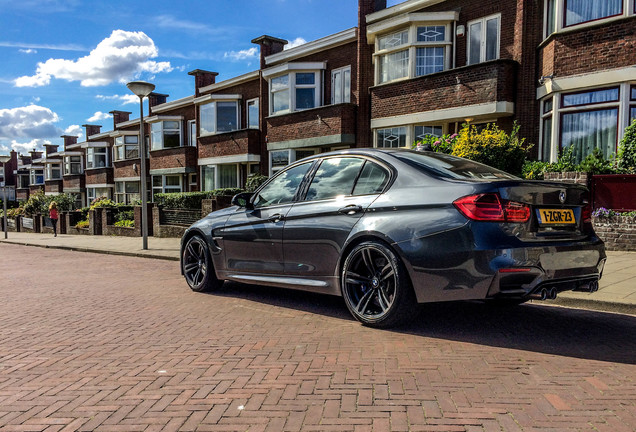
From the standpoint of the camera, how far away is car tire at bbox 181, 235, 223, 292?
6.51 m

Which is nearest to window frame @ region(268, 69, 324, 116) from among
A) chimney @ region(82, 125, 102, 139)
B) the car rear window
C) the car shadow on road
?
the car shadow on road

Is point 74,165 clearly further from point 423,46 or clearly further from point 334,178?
point 334,178

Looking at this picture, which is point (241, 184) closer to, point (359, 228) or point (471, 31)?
point (471, 31)

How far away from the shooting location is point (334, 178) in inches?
204

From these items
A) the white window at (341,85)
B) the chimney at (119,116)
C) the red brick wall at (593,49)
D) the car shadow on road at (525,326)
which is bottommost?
the car shadow on road at (525,326)

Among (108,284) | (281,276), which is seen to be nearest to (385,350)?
(281,276)

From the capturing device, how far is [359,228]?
14.9 ft

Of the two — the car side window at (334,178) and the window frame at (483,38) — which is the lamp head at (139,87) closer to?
the window frame at (483,38)

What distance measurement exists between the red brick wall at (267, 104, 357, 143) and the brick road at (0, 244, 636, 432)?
13.2 m

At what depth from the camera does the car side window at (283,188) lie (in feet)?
18.3

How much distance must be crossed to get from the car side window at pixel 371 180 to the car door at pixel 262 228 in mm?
852

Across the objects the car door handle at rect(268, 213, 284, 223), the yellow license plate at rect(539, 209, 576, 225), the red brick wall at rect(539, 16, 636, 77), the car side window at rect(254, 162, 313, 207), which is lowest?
the car door handle at rect(268, 213, 284, 223)

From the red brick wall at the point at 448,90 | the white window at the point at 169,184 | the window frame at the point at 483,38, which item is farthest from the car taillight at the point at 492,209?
the white window at the point at 169,184

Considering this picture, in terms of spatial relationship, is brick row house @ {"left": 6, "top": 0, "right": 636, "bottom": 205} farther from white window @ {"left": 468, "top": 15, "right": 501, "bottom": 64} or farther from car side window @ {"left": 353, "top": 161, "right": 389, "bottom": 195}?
car side window @ {"left": 353, "top": 161, "right": 389, "bottom": 195}
